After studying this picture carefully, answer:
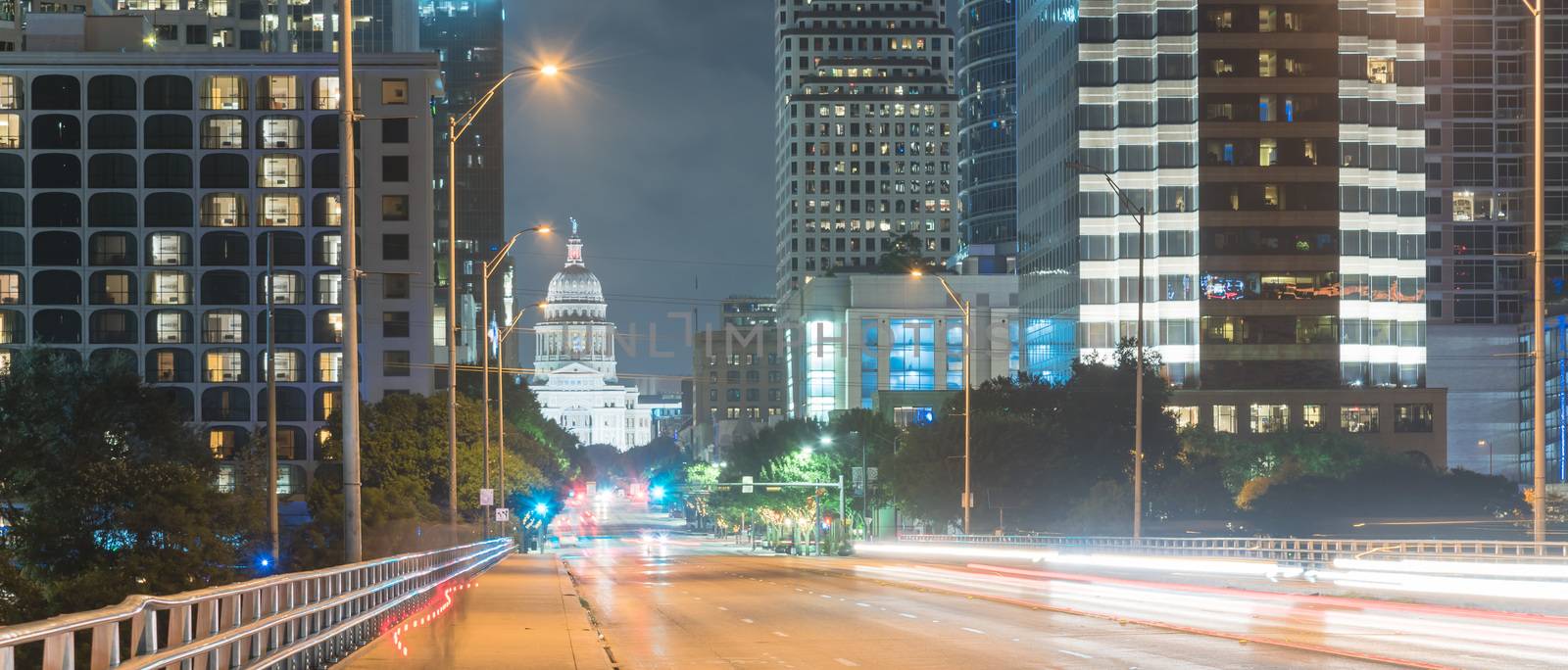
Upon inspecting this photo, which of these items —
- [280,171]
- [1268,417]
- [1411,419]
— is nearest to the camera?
[1268,417]

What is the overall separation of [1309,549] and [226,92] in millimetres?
114786

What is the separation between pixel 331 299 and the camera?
14312 cm

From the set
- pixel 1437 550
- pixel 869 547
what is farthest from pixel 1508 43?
pixel 1437 550

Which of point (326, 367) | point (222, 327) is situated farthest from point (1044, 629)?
point (222, 327)

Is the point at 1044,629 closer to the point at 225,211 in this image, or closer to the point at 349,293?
the point at 349,293

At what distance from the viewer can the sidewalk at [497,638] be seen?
21844 millimetres

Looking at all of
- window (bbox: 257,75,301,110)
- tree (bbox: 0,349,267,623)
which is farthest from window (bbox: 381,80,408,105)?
tree (bbox: 0,349,267,623)

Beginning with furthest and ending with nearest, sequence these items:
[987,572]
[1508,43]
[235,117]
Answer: [1508,43] < [235,117] < [987,572]

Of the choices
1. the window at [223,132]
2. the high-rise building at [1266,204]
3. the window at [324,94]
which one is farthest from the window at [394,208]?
the high-rise building at [1266,204]

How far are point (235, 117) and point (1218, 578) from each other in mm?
113396

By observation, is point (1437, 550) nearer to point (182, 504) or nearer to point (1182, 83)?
point (182, 504)

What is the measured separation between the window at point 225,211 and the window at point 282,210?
1.49 meters

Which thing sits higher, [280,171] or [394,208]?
[280,171]

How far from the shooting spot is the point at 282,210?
14300cm
